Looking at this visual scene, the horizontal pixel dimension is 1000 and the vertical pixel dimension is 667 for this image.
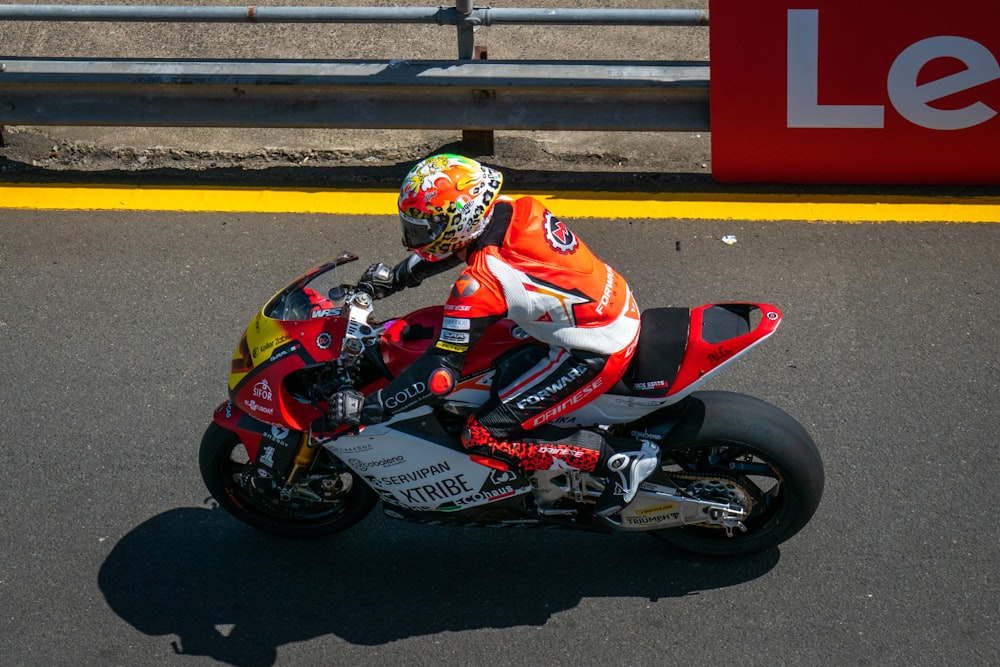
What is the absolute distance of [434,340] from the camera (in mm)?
3938

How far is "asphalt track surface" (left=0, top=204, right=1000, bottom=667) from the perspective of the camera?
4.16m

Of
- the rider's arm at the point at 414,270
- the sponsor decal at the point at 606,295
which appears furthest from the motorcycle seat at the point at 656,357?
the rider's arm at the point at 414,270

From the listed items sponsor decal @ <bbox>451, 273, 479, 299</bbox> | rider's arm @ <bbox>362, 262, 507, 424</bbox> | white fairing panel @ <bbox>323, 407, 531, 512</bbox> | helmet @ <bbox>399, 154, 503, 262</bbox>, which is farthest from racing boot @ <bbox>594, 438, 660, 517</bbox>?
helmet @ <bbox>399, 154, 503, 262</bbox>

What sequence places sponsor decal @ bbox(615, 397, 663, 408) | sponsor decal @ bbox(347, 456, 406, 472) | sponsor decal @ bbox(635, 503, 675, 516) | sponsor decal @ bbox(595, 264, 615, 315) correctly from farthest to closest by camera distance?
sponsor decal @ bbox(635, 503, 675, 516)
sponsor decal @ bbox(347, 456, 406, 472)
sponsor decal @ bbox(615, 397, 663, 408)
sponsor decal @ bbox(595, 264, 615, 315)

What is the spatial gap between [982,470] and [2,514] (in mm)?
4254

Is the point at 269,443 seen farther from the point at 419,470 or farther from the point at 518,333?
the point at 518,333

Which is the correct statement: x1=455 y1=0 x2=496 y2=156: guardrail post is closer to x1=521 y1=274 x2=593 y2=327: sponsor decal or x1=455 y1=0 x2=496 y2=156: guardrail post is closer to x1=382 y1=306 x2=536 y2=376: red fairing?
x1=382 y1=306 x2=536 y2=376: red fairing

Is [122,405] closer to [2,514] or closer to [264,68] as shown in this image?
[2,514]

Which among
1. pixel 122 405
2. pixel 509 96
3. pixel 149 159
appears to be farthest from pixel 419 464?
pixel 149 159

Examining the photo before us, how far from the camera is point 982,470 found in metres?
4.66

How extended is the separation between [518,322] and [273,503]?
1.37 m

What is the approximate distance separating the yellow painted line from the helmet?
2.62 metres

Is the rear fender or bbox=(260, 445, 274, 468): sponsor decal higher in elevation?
the rear fender

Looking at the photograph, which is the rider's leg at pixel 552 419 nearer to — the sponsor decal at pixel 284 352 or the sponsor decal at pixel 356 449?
the sponsor decal at pixel 356 449
